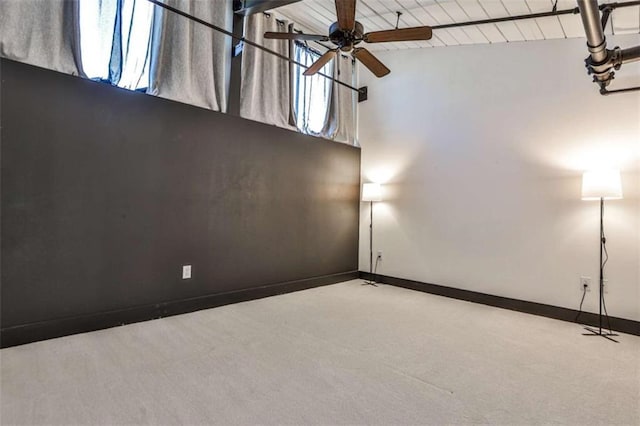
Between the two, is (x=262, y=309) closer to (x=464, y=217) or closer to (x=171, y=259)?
(x=171, y=259)

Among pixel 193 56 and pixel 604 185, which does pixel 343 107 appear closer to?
pixel 193 56

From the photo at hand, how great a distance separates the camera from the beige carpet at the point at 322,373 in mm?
1801

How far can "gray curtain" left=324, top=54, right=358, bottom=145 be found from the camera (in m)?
5.18

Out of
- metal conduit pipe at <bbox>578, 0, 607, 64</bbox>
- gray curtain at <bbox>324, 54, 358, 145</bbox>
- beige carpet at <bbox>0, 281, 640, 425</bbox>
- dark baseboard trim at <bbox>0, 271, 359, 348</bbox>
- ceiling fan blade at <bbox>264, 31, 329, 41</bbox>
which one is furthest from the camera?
gray curtain at <bbox>324, 54, 358, 145</bbox>

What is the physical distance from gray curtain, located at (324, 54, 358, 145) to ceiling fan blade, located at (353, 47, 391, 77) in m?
1.93

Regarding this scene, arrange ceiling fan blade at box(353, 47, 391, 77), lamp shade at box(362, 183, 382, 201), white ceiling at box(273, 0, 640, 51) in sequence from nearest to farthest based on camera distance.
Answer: ceiling fan blade at box(353, 47, 391, 77)
white ceiling at box(273, 0, 640, 51)
lamp shade at box(362, 183, 382, 201)

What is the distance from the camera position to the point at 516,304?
3895mm

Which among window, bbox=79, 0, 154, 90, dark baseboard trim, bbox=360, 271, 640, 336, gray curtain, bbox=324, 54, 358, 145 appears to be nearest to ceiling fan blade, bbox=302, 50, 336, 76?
window, bbox=79, 0, 154, 90

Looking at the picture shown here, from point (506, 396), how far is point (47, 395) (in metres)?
2.65

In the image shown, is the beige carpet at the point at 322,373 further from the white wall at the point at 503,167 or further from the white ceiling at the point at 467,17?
the white ceiling at the point at 467,17

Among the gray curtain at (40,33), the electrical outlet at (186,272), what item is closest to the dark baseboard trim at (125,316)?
the electrical outlet at (186,272)

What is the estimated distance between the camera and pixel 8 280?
2.50m

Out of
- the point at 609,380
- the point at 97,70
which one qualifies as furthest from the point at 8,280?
the point at 609,380

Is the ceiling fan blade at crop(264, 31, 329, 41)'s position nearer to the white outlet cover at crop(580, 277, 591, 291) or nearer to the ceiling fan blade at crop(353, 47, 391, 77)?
the ceiling fan blade at crop(353, 47, 391, 77)
